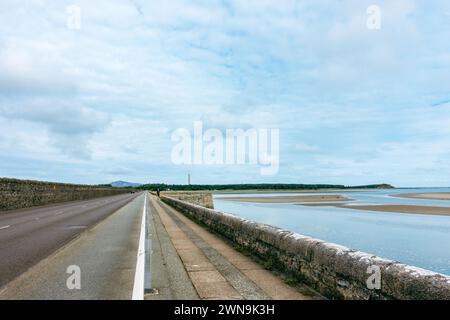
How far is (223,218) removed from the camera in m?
12.5

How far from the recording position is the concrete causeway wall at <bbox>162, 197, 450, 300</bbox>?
3852 mm

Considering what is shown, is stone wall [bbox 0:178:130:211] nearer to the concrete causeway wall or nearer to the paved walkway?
the paved walkway

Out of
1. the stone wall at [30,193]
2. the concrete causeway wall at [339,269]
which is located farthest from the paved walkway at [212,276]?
the stone wall at [30,193]

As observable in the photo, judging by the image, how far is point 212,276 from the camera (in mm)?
6859

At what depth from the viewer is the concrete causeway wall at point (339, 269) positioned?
385cm

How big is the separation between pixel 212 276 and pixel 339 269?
258 cm
